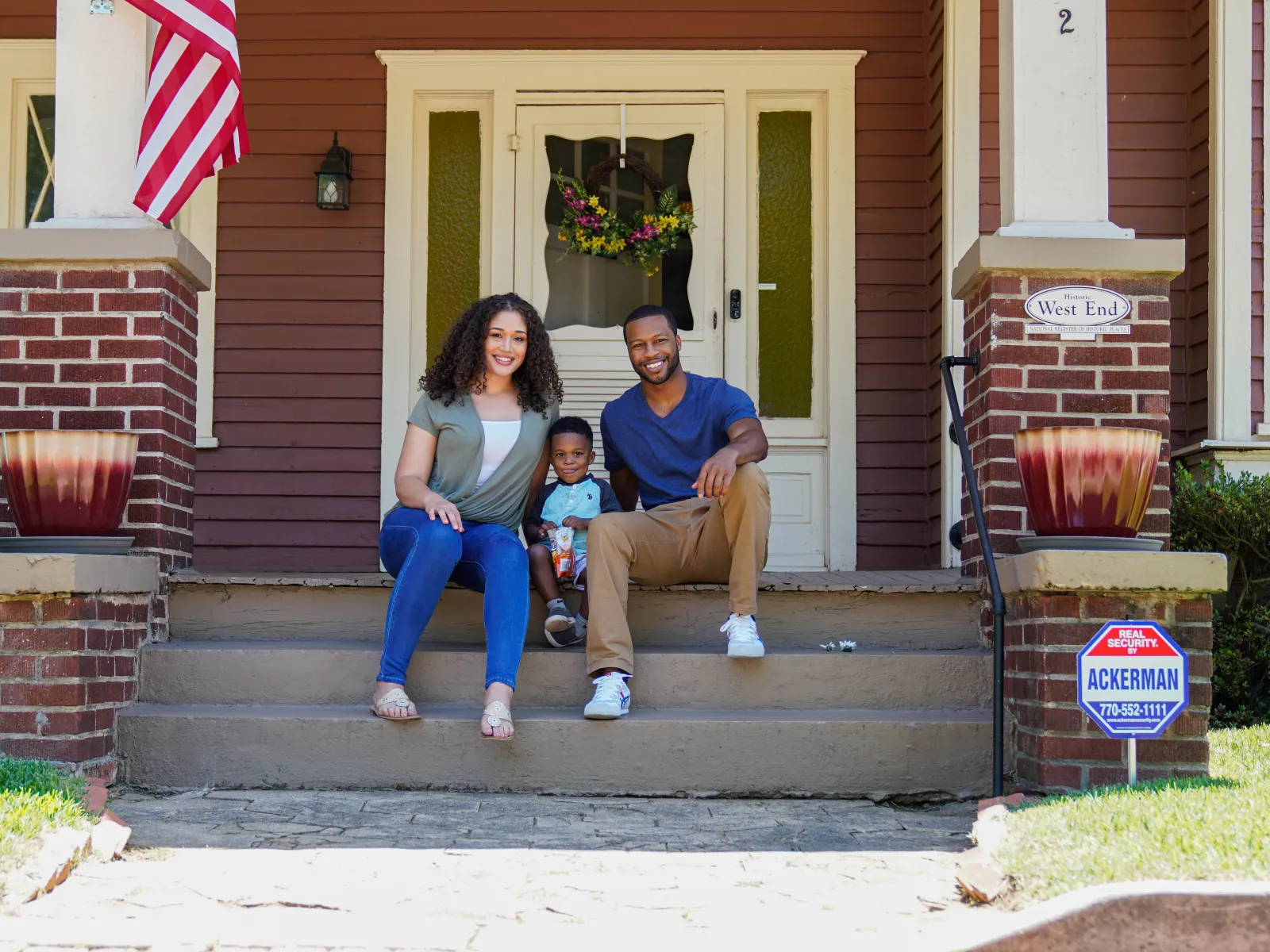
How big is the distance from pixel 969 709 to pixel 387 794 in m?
1.65

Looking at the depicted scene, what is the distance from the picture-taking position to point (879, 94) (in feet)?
19.8

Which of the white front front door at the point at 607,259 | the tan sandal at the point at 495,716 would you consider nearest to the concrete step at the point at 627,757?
the tan sandal at the point at 495,716

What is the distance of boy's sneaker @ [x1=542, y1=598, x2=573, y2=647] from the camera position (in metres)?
4.06

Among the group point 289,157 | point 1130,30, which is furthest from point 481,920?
point 1130,30

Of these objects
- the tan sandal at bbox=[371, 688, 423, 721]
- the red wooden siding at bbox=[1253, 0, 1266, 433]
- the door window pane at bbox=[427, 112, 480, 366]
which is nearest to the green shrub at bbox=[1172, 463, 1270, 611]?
the red wooden siding at bbox=[1253, 0, 1266, 433]

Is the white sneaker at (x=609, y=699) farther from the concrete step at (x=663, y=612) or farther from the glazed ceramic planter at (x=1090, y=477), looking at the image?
the glazed ceramic planter at (x=1090, y=477)

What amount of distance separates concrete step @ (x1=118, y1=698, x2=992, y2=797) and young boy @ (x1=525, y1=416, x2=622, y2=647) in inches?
17.5

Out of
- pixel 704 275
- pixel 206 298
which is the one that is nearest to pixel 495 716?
pixel 704 275

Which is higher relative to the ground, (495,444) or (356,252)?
(356,252)

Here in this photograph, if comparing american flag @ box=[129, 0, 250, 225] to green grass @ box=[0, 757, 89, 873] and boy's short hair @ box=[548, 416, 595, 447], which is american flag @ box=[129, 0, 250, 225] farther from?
green grass @ box=[0, 757, 89, 873]

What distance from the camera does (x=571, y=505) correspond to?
427cm

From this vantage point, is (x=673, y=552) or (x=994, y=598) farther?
(x=673, y=552)

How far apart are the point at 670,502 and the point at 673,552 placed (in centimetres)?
18

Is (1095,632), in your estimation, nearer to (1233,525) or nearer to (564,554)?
(564,554)
